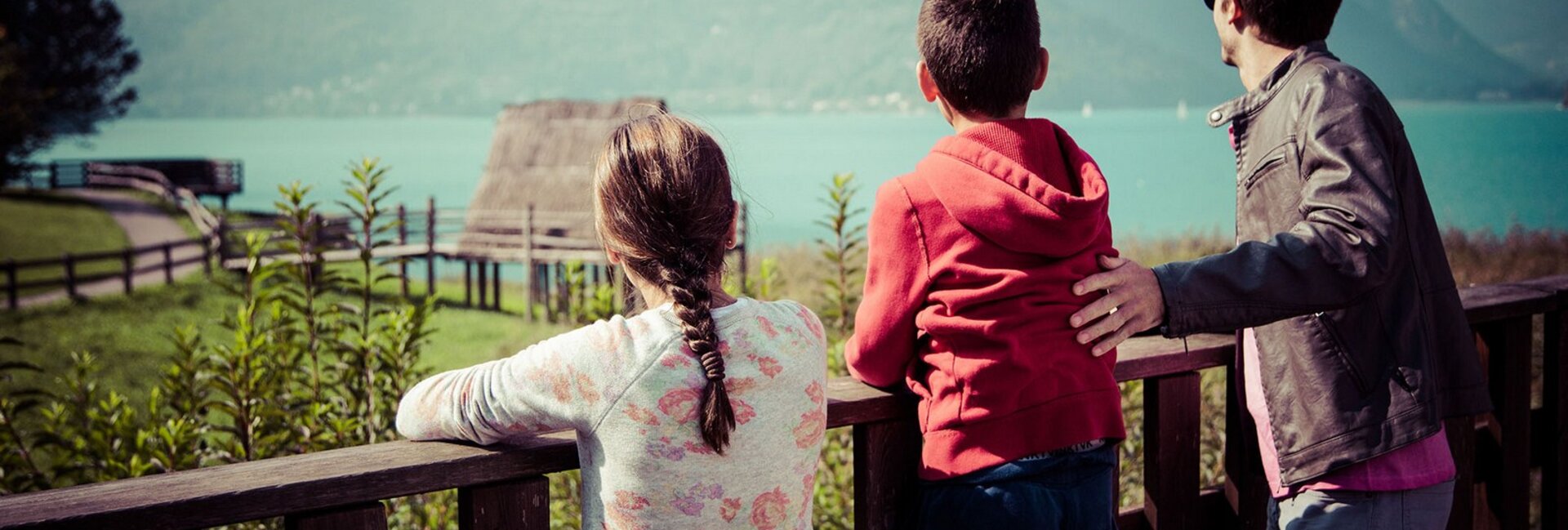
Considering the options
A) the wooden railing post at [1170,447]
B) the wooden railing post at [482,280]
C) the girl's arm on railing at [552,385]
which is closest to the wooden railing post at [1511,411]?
the wooden railing post at [1170,447]

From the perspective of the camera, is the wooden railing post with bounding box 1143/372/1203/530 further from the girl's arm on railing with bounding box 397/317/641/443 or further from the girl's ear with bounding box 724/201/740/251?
the girl's arm on railing with bounding box 397/317/641/443

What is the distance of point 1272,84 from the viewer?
1628 millimetres

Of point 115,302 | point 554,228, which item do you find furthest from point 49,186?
point 554,228

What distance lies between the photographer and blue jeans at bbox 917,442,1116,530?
5.17ft

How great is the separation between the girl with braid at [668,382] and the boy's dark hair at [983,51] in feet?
1.14

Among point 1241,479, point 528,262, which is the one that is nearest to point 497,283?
point 528,262

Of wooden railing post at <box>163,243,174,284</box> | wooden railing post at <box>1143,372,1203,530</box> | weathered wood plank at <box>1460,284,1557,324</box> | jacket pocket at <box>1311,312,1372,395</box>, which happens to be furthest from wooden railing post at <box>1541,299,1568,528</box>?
wooden railing post at <box>163,243,174,284</box>

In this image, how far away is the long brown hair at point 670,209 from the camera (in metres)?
1.43

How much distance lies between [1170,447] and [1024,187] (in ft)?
2.58

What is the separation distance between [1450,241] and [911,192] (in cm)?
1355

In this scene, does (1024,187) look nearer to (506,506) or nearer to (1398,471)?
(1398,471)

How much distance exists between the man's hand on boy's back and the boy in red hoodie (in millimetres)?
44

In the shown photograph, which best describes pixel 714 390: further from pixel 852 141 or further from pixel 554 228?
pixel 852 141

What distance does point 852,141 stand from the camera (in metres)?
Answer: 127
